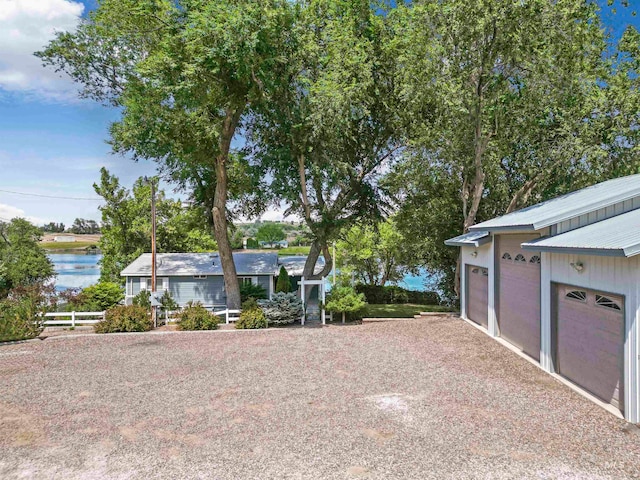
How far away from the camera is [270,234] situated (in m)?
87.0

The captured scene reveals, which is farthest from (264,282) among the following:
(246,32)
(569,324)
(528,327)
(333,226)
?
(569,324)

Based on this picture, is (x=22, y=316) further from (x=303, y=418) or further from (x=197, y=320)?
(x=303, y=418)

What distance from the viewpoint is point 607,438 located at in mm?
5469

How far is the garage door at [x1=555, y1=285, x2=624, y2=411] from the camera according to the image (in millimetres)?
6391

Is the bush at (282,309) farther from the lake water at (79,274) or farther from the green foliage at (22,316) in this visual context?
the lake water at (79,274)

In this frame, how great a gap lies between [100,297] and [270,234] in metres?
66.8

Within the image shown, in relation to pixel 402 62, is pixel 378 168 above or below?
below

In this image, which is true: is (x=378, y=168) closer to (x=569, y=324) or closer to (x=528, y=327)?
(x=528, y=327)

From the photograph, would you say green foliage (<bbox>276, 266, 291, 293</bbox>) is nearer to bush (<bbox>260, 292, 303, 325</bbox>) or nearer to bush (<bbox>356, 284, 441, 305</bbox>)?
bush (<bbox>260, 292, 303, 325</bbox>)

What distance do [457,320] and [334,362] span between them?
23.6ft

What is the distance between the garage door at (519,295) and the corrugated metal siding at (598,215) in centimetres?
92

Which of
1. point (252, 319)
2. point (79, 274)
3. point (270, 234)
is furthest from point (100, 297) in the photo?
point (270, 234)

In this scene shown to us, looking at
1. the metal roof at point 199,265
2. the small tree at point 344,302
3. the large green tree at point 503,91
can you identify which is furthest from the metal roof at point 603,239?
the metal roof at point 199,265

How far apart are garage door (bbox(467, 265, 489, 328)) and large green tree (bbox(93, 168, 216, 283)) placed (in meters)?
18.4
